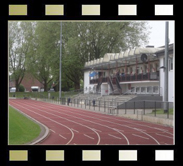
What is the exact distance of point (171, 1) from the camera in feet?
24.3

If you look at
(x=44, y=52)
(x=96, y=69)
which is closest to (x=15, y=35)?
(x=44, y=52)

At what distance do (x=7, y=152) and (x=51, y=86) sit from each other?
68.6 m

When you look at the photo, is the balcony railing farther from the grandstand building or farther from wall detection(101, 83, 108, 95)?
wall detection(101, 83, 108, 95)

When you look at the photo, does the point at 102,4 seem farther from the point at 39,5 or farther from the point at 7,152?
the point at 7,152

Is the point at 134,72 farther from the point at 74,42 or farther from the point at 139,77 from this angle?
the point at 74,42

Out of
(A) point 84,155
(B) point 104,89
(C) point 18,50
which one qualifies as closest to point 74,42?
(B) point 104,89

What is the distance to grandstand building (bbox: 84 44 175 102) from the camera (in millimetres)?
34625

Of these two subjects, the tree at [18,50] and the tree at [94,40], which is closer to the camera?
the tree at [94,40]

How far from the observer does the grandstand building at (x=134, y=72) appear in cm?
3462

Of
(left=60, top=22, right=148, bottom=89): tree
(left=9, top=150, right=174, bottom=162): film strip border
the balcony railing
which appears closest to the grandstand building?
the balcony railing

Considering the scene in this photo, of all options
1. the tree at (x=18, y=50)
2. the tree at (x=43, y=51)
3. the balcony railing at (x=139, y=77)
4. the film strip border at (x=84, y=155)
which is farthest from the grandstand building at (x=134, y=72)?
the film strip border at (x=84, y=155)

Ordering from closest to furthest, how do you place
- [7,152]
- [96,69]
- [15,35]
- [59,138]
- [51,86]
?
[7,152] → [59,138] → [96,69] → [15,35] → [51,86]

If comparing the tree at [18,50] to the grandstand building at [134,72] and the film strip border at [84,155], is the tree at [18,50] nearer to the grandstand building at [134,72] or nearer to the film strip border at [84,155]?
the grandstand building at [134,72]

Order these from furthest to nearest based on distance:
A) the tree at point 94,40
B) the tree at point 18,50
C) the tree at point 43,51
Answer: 1. the tree at point 18,50
2. the tree at point 43,51
3. the tree at point 94,40
